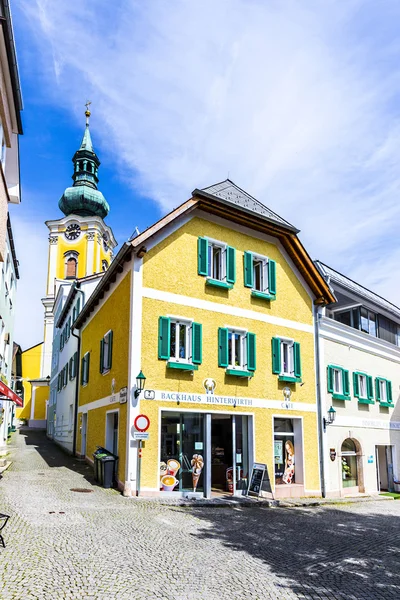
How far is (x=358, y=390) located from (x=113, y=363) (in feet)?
36.3

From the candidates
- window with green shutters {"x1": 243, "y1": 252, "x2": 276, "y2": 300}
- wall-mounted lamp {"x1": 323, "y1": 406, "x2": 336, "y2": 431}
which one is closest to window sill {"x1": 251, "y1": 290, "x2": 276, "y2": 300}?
window with green shutters {"x1": 243, "y1": 252, "x2": 276, "y2": 300}

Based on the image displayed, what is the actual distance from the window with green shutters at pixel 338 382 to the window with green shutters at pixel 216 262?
6.12m

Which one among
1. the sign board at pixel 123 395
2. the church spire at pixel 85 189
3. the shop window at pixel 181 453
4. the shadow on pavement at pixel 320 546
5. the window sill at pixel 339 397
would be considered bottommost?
the shadow on pavement at pixel 320 546

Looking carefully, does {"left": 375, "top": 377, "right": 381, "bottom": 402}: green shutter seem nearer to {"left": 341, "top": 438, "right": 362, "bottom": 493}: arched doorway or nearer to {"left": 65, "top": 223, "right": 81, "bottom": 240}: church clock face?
{"left": 341, "top": 438, "right": 362, "bottom": 493}: arched doorway

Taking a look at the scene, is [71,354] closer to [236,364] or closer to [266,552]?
[236,364]

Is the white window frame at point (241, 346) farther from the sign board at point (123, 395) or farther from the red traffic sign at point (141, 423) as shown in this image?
the red traffic sign at point (141, 423)

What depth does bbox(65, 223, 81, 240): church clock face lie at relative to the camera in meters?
56.8

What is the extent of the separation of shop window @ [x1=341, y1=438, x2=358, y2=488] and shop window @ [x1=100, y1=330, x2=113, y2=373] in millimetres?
10062

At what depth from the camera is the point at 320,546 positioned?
10.6m

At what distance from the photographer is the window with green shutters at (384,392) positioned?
24.3m

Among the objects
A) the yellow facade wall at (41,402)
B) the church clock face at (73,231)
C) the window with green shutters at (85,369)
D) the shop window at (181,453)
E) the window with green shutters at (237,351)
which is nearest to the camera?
the shop window at (181,453)

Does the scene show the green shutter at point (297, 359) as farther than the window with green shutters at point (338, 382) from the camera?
No

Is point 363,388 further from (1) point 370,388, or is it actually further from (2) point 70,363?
(2) point 70,363

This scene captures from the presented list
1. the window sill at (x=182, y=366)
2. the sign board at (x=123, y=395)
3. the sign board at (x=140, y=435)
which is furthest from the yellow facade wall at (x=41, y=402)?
the sign board at (x=140, y=435)
